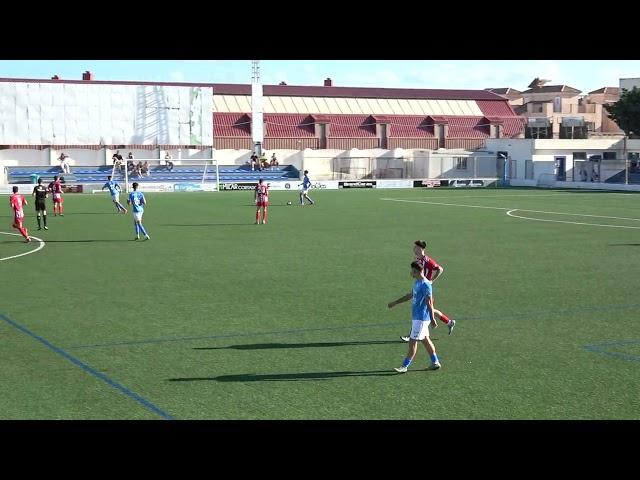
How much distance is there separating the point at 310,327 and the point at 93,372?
4068 mm

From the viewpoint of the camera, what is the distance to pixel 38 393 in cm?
1002

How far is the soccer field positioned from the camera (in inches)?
384

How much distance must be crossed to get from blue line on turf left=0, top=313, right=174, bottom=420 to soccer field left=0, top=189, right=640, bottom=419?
42 millimetres

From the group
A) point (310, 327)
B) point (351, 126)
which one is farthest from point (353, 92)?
point (310, 327)

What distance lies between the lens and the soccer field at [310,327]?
975cm

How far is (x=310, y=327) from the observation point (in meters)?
14.0

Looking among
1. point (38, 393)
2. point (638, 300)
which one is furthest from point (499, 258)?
point (38, 393)

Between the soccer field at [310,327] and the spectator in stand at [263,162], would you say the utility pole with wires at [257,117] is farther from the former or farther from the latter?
the soccer field at [310,327]

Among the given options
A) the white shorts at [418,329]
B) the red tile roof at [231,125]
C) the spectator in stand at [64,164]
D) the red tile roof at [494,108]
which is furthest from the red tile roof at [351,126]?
the white shorts at [418,329]

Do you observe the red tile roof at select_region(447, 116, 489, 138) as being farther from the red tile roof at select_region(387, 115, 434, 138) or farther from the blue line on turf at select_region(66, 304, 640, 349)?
the blue line on turf at select_region(66, 304, 640, 349)

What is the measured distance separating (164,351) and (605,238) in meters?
20.4
